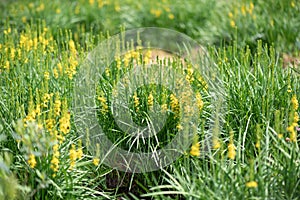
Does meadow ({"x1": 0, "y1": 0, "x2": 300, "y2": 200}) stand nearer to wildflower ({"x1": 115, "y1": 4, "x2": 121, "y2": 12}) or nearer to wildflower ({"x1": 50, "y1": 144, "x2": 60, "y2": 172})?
wildflower ({"x1": 50, "y1": 144, "x2": 60, "y2": 172})

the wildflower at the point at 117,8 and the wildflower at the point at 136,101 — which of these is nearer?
the wildflower at the point at 136,101

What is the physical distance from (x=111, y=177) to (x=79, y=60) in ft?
3.58

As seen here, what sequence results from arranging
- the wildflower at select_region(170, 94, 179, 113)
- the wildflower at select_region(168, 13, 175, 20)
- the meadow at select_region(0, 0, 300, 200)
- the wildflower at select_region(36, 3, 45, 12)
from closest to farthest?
the meadow at select_region(0, 0, 300, 200) < the wildflower at select_region(170, 94, 179, 113) < the wildflower at select_region(36, 3, 45, 12) < the wildflower at select_region(168, 13, 175, 20)

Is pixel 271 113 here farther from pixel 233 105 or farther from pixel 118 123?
pixel 118 123

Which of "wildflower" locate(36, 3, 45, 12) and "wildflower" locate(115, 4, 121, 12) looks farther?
"wildflower" locate(115, 4, 121, 12)

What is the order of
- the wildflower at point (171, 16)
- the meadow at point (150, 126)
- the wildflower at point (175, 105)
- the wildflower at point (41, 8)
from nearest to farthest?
the meadow at point (150, 126), the wildflower at point (175, 105), the wildflower at point (41, 8), the wildflower at point (171, 16)

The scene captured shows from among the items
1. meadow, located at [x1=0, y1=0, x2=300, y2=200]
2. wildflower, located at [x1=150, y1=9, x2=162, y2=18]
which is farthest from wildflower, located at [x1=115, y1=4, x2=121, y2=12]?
meadow, located at [x1=0, y1=0, x2=300, y2=200]

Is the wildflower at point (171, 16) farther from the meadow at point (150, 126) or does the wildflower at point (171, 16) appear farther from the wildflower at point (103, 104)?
the wildflower at point (103, 104)

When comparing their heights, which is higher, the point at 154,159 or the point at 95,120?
the point at 95,120

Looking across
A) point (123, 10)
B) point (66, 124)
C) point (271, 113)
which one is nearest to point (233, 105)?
point (271, 113)

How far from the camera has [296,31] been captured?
6.10 metres

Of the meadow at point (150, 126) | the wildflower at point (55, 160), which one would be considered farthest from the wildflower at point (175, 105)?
the wildflower at point (55, 160)

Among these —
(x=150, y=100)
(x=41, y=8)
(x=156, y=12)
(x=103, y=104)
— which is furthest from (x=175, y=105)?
(x=156, y=12)

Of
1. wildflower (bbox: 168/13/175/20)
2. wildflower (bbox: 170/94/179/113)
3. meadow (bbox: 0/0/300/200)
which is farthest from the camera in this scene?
wildflower (bbox: 168/13/175/20)
